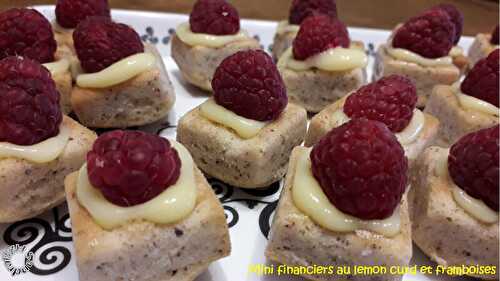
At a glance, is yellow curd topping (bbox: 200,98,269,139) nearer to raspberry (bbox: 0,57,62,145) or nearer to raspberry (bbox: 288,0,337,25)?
raspberry (bbox: 0,57,62,145)

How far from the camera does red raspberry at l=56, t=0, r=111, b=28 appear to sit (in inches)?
96.1

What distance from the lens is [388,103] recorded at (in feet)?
6.20

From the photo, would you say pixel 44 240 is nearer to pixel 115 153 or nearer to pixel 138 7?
pixel 115 153

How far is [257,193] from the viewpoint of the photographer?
2.01 metres

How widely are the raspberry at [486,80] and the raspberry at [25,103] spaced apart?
5.90ft

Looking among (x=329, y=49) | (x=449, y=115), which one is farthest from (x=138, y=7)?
(x=449, y=115)

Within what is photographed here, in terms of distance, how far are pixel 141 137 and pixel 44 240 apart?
2.12 ft

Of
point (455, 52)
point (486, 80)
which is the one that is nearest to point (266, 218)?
point (486, 80)

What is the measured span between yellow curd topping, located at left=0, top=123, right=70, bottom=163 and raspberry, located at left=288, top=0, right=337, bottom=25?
5.50 ft

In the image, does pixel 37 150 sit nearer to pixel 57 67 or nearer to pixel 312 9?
pixel 57 67

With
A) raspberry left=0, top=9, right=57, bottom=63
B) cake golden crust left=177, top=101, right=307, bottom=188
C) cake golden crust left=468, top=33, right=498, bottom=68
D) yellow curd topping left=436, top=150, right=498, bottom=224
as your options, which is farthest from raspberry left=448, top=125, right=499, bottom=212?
raspberry left=0, top=9, right=57, bottom=63

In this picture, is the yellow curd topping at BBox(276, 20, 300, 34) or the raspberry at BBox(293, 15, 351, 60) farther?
the yellow curd topping at BBox(276, 20, 300, 34)

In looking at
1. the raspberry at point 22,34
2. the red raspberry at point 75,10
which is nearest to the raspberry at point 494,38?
the red raspberry at point 75,10

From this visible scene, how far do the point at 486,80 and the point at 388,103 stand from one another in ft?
1.89
